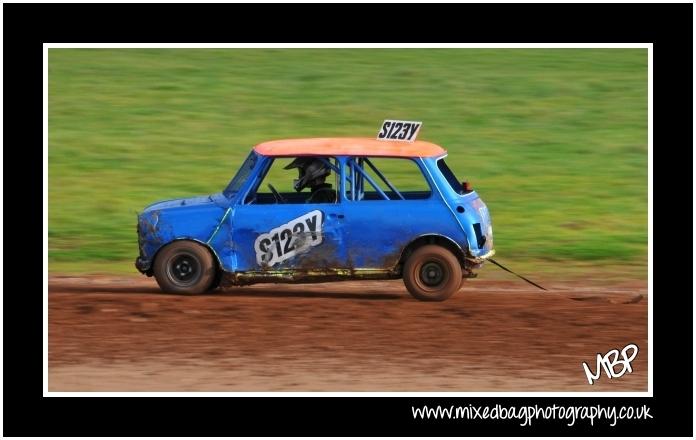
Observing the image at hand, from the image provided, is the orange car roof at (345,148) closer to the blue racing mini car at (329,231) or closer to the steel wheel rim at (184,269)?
the blue racing mini car at (329,231)

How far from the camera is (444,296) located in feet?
45.7

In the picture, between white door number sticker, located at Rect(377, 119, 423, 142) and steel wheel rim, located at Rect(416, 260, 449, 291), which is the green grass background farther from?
white door number sticker, located at Rect(377, 119, 423, 142)

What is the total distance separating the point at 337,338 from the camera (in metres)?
12.9

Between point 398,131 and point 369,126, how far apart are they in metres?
7.78

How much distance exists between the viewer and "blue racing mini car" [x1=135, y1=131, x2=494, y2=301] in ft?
44.8

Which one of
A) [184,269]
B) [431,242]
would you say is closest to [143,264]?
[184,269]

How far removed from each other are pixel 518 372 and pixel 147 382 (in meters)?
3.34

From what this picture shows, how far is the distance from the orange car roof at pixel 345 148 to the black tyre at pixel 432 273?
Result: 3.39 ft

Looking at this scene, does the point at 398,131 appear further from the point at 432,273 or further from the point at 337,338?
the point at 337,338

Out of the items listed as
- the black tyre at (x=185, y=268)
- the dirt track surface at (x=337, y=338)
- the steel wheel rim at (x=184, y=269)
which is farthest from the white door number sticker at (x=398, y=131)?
the steel wheel rim at (x=184, y=269)

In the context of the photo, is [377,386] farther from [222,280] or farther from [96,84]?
[96,84]

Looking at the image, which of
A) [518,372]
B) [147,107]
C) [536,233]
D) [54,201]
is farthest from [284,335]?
[147,107]

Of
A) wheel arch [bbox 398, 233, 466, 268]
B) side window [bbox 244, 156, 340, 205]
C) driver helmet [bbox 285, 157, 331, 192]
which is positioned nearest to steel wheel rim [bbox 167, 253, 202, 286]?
side window [bbox 244, 156, 340, 205]

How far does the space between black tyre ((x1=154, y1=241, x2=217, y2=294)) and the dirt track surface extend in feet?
0.50
